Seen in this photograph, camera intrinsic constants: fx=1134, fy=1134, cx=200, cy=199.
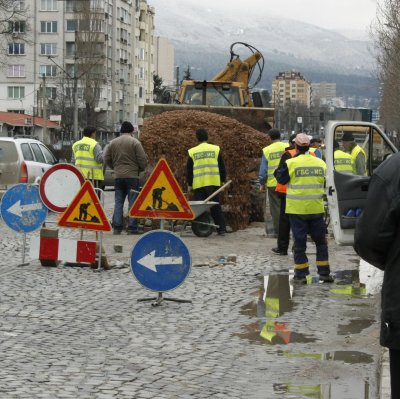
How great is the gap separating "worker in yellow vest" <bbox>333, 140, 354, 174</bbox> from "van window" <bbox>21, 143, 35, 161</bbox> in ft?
40.0

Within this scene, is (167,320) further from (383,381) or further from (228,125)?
(228,125)

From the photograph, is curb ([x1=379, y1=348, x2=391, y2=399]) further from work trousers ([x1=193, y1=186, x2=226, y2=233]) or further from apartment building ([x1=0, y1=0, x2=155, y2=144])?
apartment building ([x1=0, y1=0, x2=155, y2=144])

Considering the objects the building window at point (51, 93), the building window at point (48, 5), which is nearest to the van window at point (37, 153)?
the building window at point (51, 93)

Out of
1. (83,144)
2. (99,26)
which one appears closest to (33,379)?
(83,144)

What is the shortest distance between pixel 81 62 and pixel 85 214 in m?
88.6

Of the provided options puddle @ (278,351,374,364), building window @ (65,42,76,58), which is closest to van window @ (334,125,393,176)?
puddle @ (278,351,374,364)

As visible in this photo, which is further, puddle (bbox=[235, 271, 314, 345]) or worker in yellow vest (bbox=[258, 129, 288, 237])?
worker in yellow vest (bbox=[258, 129, 288, 237])

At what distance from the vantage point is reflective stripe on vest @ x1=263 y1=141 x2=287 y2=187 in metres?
18.1

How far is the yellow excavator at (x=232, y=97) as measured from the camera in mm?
23844

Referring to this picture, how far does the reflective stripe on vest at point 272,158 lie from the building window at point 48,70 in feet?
341

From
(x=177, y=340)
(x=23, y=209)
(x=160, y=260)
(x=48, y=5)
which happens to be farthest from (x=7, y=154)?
(x=48, y=5)

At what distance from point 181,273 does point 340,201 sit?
277cm

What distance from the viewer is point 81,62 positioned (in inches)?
3967

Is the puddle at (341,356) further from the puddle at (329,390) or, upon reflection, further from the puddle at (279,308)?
the puddle at (329,390)
